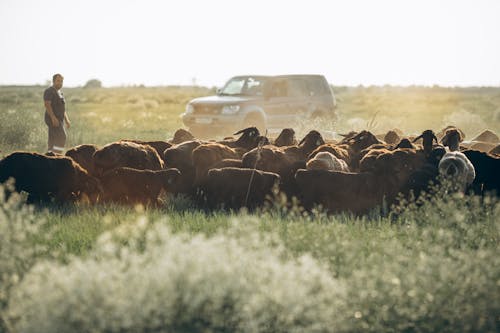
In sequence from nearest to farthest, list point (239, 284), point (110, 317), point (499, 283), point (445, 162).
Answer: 1. point (110, 317)
2. point (239, 284)
3. point (499, 283)
4. point (445, 162)

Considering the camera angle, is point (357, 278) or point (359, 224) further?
point (359, 224)

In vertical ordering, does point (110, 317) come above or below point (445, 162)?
below

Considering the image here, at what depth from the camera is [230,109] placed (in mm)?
21266

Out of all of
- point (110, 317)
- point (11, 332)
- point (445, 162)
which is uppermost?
point (445, 162)

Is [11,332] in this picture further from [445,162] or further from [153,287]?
[445,162]

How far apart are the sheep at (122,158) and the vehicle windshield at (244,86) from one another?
40.2 feet

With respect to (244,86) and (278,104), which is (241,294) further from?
(244,86)

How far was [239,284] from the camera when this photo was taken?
4637mm

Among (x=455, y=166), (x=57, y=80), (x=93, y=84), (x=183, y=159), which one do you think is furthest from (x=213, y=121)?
(x=93, y=84)

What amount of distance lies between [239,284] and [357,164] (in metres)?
6.41

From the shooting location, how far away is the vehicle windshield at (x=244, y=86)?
22.1 metres

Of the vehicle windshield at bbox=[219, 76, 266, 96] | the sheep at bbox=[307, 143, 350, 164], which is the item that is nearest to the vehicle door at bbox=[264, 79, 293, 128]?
the vehicle windshield at bbox=[219, 76, 266, 96]

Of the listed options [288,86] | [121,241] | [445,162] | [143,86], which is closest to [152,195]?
[121,241]

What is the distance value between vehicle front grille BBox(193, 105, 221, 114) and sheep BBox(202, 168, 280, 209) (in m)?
12.7
